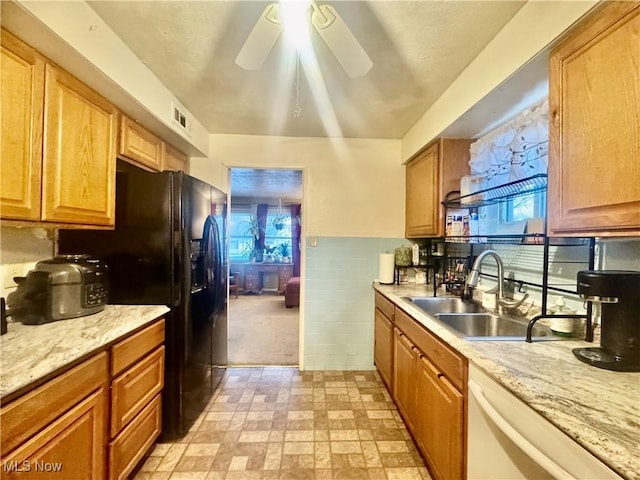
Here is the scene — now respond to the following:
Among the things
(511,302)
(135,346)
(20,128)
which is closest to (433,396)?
(511,302)

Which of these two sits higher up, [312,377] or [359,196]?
[359,196]

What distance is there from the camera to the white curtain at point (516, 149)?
1471 millimetres

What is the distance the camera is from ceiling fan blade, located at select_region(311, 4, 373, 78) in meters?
1.01

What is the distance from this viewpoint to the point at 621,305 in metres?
0.92

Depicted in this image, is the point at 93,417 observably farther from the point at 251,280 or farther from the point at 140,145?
the point at 251,280

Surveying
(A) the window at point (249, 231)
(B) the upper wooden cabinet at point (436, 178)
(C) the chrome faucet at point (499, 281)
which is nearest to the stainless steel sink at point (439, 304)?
(C) the chrome faucet at point (499, 281)

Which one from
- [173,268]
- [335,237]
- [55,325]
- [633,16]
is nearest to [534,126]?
[633,16]

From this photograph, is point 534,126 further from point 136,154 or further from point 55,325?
point 55,325

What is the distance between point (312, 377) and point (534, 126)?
98.4 inches

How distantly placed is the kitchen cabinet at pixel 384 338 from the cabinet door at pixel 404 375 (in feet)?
0.40

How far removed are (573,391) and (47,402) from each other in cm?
162

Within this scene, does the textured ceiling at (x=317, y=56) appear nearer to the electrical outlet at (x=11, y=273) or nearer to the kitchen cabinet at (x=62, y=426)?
the electrical outlet at (x=11, y=273)

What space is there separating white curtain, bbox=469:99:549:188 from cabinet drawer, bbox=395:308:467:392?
1.01 m

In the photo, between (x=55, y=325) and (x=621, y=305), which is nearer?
(x=621, y=305)
